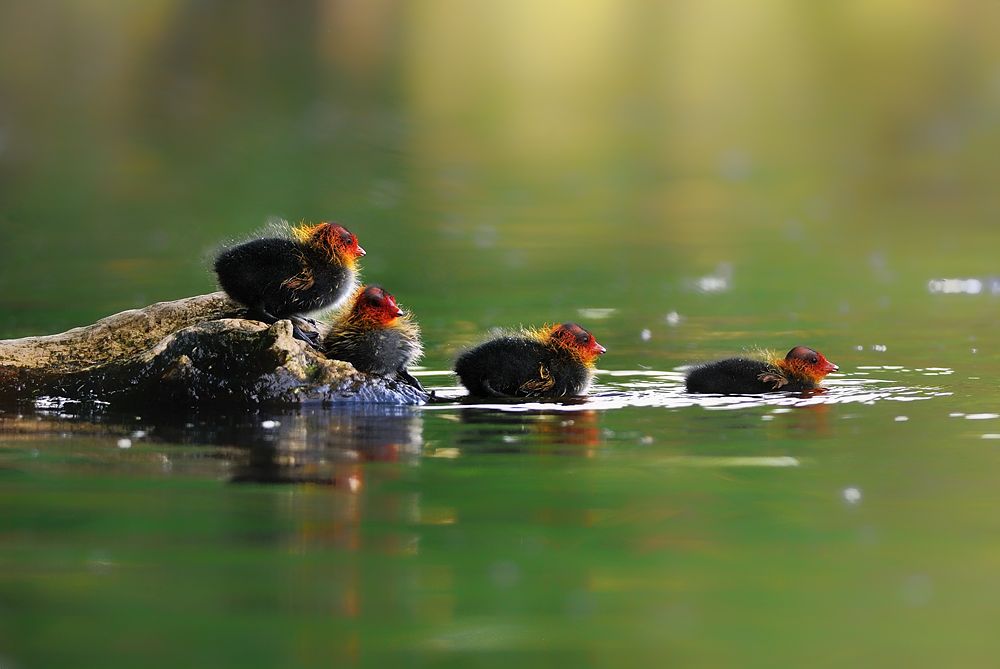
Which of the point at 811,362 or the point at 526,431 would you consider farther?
the point at 811,362

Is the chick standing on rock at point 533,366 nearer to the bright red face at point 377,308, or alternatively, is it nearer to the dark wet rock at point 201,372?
the dark wet rock at point 201,372

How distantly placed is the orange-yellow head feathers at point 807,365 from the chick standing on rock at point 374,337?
229cm

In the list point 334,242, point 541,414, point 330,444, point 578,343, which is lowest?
point 330,444

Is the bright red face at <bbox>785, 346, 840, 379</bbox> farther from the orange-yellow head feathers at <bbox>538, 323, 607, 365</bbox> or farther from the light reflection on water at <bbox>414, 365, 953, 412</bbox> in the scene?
the orange-yellow head feathers at <bbox>538, 323, 607, 365</bbox>

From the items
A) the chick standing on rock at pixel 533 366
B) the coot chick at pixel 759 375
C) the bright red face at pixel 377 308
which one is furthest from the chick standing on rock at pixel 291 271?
the coot chick at pixel 759 375

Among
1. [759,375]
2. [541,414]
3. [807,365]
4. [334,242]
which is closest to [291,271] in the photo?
[334,242]

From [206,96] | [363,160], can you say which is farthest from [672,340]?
[206,96]

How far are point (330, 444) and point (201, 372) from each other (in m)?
1.52

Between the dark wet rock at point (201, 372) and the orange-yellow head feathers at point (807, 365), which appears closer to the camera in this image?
the dark wet rock at point (201, 372)

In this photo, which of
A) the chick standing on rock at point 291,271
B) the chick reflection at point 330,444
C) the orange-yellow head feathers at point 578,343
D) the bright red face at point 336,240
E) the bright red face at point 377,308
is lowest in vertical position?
the chick reflection at point 330,444

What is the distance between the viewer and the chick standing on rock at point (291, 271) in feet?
34.0

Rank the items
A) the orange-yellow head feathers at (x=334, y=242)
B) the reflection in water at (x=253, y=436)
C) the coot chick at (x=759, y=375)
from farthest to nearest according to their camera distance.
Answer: the coot chick at (x=759, y=375)
the orange-yellow head feathers at (x=334, y=242)
the reflection in water at (x=253, y=436)

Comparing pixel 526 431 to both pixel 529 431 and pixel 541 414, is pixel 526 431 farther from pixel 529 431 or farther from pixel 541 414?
pixel 541 414

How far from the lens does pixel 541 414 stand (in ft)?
32.8
